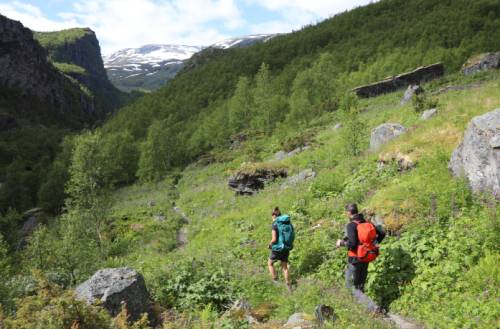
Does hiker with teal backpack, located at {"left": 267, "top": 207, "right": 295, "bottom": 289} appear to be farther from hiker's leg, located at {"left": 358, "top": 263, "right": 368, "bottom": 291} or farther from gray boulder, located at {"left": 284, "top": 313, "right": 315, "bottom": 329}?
gray boulder, located at {"left": 284, "top": 313, "right": 315, "bottom": 329}

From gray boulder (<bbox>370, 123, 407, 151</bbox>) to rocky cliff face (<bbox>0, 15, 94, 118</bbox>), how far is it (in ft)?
519

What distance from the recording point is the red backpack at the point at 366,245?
26.1 ft

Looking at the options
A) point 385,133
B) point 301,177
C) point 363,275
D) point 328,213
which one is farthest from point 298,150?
point 363,275

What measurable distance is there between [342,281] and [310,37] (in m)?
105

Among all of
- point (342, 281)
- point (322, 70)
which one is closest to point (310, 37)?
point (322, 70)

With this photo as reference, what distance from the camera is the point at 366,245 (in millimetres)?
7965

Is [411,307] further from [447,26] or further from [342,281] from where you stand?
[447,26]

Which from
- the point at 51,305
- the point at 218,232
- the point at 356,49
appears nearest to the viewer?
the point at 51,305

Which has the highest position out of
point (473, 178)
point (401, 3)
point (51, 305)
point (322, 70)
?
point (401, 3)

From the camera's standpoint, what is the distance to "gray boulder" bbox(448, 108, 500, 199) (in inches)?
358

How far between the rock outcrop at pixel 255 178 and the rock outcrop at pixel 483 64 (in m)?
34.0

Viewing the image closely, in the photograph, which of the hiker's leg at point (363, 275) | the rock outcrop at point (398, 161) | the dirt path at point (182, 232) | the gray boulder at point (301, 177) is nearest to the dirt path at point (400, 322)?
the hiker's leg at point (363, 275)

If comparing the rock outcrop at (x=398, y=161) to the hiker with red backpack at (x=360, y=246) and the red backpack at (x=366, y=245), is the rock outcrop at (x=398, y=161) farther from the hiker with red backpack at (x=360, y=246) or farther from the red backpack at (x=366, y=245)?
the red backpack at (x=366, y=245)

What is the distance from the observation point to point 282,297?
30.8 feet
